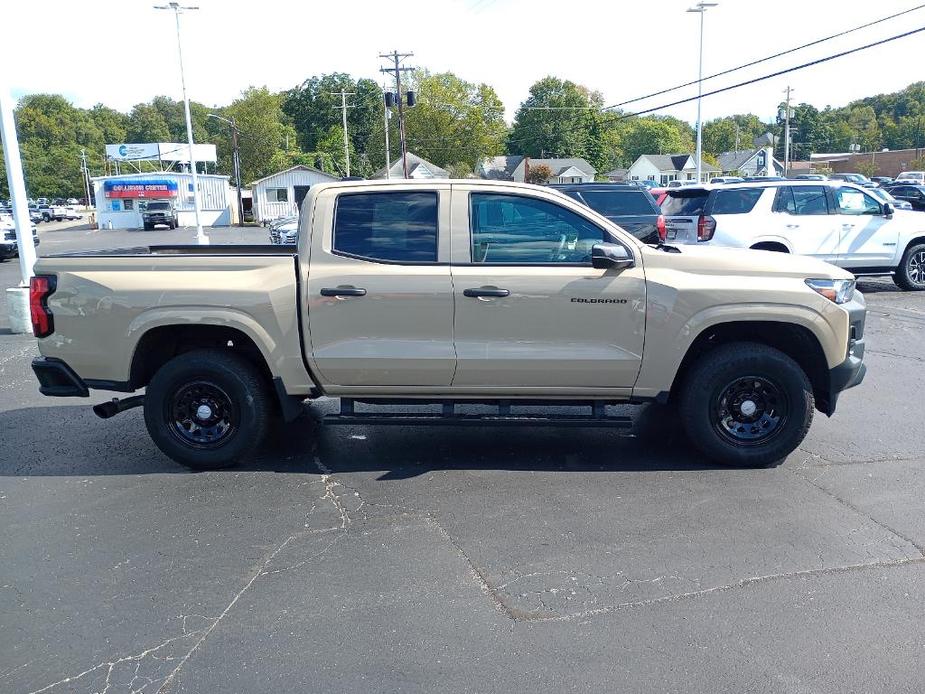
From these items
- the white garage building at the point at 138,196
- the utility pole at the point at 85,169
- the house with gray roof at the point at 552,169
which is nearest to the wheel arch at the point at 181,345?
the white garage building at the point at 138,196

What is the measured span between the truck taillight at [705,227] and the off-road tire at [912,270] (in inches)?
150

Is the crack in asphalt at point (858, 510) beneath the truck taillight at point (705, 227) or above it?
beneath

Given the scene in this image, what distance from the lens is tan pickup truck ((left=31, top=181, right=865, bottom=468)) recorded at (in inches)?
207

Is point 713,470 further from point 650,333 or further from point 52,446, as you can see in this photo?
point 52,446

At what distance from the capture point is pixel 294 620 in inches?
143

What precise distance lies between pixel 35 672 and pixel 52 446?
3.39 meters

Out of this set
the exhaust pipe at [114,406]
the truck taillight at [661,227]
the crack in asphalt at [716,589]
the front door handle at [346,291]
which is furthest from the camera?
the truck taillight at [661,227]

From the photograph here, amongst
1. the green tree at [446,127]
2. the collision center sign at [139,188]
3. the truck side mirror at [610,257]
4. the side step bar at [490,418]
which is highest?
the green tree at [446,127]

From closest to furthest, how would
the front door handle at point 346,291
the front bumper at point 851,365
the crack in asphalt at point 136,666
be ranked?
the crack in asphalt at point 136,666
the front door handle at point 346,291
the front bumper at point 851,365

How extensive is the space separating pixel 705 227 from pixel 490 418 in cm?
836

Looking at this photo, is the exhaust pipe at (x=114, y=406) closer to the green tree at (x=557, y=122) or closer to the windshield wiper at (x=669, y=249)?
the windshield wiper at (x=669, y=249)

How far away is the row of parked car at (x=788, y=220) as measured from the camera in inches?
498

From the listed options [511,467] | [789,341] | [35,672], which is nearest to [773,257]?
[789,341]

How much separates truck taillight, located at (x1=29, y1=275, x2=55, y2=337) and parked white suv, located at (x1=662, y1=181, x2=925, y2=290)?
32.5 ft
